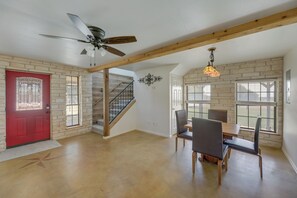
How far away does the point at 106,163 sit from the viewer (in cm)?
286

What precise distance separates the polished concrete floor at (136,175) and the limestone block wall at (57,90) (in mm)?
1079

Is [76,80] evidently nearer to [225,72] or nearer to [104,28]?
[104,28]

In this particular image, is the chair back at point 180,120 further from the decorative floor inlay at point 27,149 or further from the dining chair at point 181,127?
the decorative floor inlay at point 27,149

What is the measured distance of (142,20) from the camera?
189 cm

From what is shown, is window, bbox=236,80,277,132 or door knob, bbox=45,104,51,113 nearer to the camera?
window, bbox=236,80,277,132

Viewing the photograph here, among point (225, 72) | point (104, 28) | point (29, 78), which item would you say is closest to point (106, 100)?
point (29, 78)

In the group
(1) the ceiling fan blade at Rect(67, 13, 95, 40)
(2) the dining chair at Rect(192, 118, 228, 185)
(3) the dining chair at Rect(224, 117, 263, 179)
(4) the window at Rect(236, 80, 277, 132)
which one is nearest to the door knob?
(1) the ceiling fan blade at Rect(67, 13, 95, 40)

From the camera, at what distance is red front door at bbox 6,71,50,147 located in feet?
11.6

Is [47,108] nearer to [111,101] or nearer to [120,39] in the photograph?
[111,101]

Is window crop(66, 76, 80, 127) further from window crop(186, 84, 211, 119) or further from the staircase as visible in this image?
window crop(186, 84, 211, 119)

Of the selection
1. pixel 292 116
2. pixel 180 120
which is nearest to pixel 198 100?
pixel 180 120

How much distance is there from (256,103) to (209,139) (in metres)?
2.65

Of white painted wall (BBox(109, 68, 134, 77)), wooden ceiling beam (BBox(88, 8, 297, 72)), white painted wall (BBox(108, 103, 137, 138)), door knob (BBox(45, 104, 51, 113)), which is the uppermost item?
white painted wall (BBox(109, 68, 134, 77))

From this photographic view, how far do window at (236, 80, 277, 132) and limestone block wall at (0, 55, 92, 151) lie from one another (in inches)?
198
